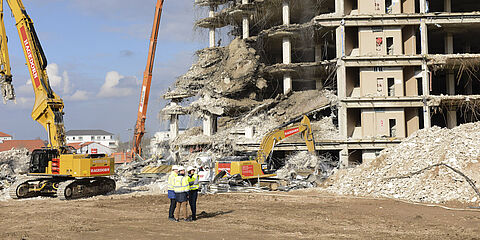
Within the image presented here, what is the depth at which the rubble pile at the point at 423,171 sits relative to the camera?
18703 mm

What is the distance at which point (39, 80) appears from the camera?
21.3m

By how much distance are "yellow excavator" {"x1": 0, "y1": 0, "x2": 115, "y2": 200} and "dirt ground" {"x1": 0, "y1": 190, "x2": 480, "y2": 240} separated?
102cm

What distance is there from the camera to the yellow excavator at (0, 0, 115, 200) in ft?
67.3

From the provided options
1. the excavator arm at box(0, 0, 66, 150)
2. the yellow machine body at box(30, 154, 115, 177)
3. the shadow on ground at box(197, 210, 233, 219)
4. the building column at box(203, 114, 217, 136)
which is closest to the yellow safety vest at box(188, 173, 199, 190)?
the shadow on ground at box(197, 210, 233, 219)

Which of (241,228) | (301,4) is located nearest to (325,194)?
(241,228)

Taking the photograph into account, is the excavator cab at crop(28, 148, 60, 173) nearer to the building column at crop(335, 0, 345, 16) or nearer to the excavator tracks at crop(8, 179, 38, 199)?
the excavator tracks at crop(8, 179, 38, 199)

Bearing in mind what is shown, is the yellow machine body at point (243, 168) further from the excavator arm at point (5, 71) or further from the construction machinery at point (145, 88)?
the construction machinery at point (145, 88)

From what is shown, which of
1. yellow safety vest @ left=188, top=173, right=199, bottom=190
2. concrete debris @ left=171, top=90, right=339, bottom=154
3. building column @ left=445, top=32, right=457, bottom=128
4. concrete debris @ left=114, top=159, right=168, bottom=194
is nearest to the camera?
yellow safety vest @ left=188, top=173, right=199, bottom=190

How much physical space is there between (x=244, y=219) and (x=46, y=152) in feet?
35.4

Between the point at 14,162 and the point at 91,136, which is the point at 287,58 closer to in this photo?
the point at 14,162

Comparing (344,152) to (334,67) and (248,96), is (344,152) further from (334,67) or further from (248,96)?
(248,96)

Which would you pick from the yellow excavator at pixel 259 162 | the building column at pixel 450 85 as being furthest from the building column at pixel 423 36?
the yellow excavator at pixel 259 162

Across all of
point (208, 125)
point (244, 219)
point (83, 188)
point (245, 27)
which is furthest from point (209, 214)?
point (245, 27)

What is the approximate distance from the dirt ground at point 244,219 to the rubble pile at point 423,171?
1.46 m
